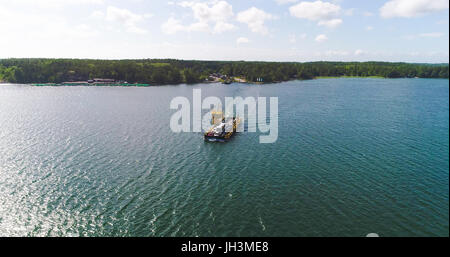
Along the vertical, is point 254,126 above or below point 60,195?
above

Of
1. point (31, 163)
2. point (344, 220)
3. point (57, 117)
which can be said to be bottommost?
point (344, 220)

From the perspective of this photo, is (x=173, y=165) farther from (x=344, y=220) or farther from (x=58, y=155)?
(x=344, y=220)

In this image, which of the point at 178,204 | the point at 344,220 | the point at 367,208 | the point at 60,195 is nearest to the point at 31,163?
the point at 60,195

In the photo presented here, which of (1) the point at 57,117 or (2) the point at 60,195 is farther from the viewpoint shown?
(1) the point at 57,117
